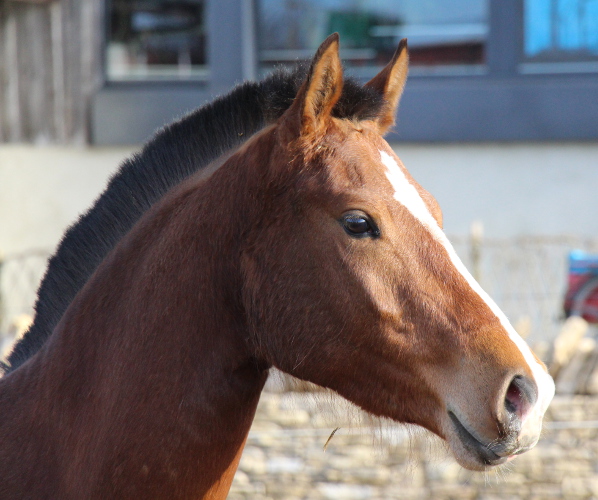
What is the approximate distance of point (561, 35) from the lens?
678 cm

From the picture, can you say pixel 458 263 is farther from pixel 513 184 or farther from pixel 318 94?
pixel 513 184

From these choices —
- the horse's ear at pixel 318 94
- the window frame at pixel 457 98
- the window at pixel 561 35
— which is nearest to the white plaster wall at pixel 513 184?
the window frame at pixel 457 98

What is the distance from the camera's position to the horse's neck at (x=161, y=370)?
1.68 meters

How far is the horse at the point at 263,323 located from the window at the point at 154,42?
5.62 meters

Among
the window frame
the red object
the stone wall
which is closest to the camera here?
the stone wall

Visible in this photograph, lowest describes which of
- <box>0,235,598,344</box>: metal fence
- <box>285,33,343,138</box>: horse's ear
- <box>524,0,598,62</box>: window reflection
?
<box>0,235,598,344</box>: metal fence

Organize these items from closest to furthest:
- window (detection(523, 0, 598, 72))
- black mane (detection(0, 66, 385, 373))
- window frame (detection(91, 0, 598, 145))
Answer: black mane (detection(0, 66, 385, 373)) < window frame (detection(91, 0, 598, 145)) < window (detection(523, 0, 598, 72))

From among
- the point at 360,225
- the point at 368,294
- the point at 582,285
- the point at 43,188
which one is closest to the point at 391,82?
the point at 360,225

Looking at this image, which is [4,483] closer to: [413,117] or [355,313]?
[355,313]

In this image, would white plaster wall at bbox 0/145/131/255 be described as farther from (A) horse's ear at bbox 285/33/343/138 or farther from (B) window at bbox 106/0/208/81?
(A) horse's ear at bbox 285/33/343/138

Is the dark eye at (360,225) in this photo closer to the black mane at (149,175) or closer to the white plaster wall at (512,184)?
the black mane at (149,175)

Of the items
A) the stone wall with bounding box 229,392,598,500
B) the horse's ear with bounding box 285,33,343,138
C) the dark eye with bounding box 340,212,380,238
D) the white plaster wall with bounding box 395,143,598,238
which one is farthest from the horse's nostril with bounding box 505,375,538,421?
the white plaster wall with bounding box 395,143,598,238

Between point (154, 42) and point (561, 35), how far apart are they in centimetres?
396

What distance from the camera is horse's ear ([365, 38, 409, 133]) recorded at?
2.02 meters
